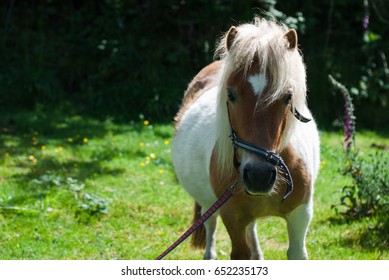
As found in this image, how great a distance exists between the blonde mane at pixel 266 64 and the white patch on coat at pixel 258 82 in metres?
0.03

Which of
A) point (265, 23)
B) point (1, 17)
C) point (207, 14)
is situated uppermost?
point (265, 23)

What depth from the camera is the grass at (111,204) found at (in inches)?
181

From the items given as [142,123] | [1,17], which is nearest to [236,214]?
[142,123]

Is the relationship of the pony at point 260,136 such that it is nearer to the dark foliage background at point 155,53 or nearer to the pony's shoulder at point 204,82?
the pony's shoulder at point 204,82

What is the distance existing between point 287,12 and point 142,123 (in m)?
2.92

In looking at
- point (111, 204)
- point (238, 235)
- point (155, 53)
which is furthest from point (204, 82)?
point (155, 53)

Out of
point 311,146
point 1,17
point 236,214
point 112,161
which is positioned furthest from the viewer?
point 1,17

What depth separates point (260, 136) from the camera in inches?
→ 114

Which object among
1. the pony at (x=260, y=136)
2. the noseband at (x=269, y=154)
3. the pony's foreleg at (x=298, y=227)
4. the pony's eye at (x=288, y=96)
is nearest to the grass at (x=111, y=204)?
the pony's foreleg at (x=298, y=227)

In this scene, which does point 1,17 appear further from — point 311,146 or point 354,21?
point 311,146

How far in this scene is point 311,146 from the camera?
12.2 feet

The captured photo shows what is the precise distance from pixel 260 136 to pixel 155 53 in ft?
21.9

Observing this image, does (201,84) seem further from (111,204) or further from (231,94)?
(231,94)

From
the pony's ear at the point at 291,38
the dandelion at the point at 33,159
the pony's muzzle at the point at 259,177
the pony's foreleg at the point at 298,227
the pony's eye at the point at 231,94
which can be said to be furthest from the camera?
the dandelion at the point at 33,159
